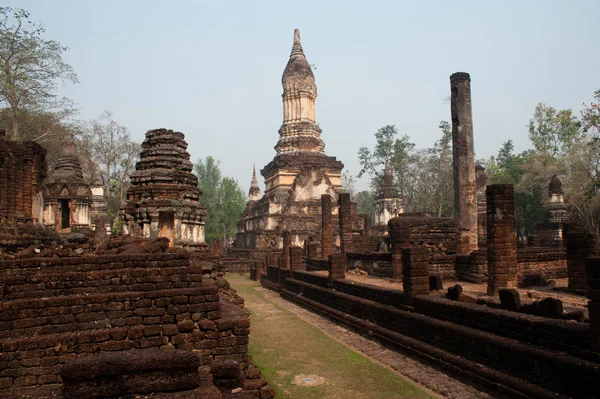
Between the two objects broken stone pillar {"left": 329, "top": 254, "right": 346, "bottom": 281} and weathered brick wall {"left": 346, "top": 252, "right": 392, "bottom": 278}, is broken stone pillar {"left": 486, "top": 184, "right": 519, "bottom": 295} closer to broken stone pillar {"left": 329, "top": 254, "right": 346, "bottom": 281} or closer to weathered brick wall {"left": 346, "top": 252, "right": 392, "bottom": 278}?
broken stone pillar {"left": 329, "top": 254, "right": 346, "bottom": 281}

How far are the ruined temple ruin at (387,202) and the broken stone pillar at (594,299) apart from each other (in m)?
28.5

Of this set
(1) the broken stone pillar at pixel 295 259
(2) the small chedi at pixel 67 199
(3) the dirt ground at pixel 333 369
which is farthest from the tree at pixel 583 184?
(2) the small chedi at pixel 67 199

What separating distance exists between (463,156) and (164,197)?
24.3 ft

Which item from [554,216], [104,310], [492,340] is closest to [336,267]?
[492,340]

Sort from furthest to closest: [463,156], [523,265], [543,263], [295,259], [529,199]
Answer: [529,199]
[295,259]
[543,263]
[523,265]
[463,156]

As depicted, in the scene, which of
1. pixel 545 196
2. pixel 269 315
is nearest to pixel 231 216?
pixel 545 196

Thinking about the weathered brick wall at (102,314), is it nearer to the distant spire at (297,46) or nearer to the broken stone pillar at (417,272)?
the broken stone pillar at (417,272)

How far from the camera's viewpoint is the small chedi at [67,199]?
2153 centimetres

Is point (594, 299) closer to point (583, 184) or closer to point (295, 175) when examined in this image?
point (295, 175)

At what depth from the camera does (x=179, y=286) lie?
19.8 feet

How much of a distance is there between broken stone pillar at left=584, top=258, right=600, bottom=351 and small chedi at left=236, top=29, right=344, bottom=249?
23.7m

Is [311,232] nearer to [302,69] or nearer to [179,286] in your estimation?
[302,69]

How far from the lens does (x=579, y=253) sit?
8.80 meters

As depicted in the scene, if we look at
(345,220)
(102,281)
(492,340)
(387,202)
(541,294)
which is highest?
(387,202)
